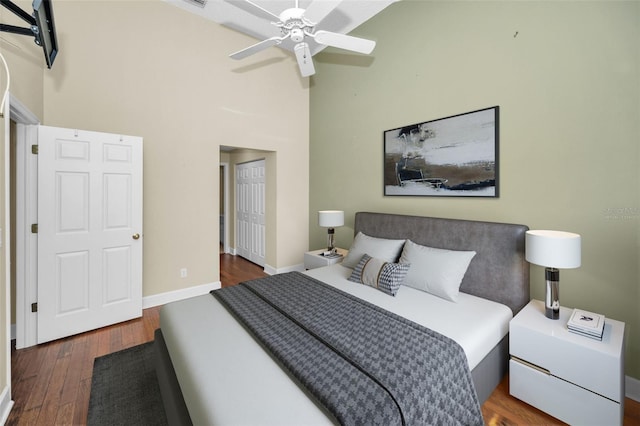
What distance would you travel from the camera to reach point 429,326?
1.77 metres

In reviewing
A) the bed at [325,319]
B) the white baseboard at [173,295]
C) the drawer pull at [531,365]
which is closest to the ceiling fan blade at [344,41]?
the bed at [325,319]

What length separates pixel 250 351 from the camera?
1.51 meters

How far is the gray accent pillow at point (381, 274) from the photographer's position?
7.58 feet

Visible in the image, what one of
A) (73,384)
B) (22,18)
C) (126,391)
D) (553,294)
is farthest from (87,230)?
(553,294)

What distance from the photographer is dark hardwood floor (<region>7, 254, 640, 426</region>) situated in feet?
5.69

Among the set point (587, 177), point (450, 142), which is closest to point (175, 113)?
point (450, 142)

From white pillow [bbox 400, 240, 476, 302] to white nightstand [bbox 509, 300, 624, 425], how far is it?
1.54 feet

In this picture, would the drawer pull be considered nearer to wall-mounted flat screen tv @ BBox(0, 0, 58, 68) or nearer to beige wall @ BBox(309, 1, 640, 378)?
beige wall @ BBox(309, 1, 640, 378)

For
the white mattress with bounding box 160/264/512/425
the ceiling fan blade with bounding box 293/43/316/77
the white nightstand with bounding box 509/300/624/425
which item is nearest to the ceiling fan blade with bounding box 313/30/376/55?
the ceiling fan blade with bounding box 293/43/316/77

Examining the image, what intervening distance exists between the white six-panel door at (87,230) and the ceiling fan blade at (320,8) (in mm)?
2546

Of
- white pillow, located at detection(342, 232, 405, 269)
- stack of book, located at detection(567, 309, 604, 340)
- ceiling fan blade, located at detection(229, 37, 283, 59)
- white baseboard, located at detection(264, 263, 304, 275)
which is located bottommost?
white baseboard, located at detection(264, 263, 304, 275)

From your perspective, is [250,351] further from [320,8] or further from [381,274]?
[320,8]

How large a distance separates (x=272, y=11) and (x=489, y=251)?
142 inches

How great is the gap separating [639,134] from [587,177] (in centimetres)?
35
